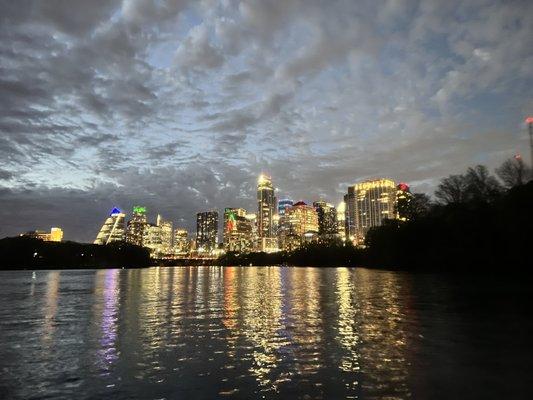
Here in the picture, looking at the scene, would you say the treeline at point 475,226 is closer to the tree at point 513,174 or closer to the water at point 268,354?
→ the tree at point 513,174

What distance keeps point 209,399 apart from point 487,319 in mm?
24915

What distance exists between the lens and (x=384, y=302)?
43.5 meters

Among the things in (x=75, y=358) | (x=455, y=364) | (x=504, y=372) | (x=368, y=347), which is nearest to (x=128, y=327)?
(x=75, y=358)

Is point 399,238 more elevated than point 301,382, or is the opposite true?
point 399,238

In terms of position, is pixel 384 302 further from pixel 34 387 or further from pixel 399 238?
pixel 399 238

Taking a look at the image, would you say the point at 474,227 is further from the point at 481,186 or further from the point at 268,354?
the point at 268,354

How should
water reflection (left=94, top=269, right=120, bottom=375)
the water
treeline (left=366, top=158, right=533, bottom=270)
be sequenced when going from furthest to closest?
treeline (left=366, top=158, right=533, bottom=270) < water reflection (left=94, top=269, right=120, bottom=375) < the water

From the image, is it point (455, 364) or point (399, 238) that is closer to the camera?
point (455, 364)

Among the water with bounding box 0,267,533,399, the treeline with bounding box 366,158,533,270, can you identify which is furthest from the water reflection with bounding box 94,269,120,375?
the treeline with bounding box 366,158,533,270

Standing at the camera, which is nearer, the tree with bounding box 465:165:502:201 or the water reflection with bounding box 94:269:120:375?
the water reflection with bounding box 94:269:120:375

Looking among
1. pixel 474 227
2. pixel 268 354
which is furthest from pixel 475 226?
pixel 268 354

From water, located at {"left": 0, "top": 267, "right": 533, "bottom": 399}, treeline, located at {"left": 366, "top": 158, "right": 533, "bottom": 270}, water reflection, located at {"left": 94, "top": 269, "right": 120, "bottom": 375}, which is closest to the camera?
water, located at {"left": 0, "top": 267, "right": 533, "bottom": 399}

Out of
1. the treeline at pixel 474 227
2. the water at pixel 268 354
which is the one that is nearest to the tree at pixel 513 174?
the treeline at pixel 474 227

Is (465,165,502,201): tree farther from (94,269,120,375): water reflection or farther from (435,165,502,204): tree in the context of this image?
(94,269,120,375): water reflection
